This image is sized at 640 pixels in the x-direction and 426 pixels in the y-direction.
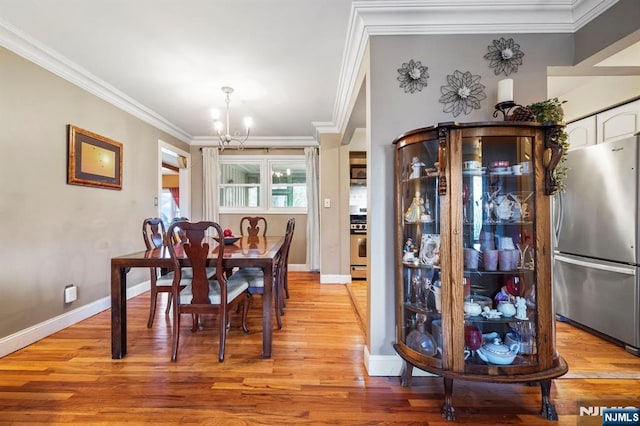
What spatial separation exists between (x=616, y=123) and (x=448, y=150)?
2.12 meters

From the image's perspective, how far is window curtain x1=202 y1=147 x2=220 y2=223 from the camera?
16.8 feet

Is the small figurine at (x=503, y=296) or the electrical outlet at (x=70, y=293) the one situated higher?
the small figurine at (x=503, y=296)

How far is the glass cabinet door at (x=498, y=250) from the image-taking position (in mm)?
1570

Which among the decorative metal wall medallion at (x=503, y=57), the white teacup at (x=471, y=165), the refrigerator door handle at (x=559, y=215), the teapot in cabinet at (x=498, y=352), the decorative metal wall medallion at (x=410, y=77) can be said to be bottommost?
the teapot in cabinet at (x=498, y=352)

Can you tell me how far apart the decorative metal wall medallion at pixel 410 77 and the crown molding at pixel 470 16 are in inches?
8.4

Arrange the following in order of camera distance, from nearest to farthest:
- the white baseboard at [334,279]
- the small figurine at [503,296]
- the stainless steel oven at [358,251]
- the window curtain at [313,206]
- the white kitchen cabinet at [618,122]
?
the small figurine at [503,296]
the white kitchen cabinet at [618,122]
the white baseboard at [334,279]
the stainless steel oven at [358,251]
the window curtain at [313,206]

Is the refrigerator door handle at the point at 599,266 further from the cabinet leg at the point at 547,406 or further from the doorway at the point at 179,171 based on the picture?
the doorway at the point at 179,171

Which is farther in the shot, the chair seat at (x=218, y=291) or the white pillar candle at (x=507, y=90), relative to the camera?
the chair seat at (x=218, y=291)

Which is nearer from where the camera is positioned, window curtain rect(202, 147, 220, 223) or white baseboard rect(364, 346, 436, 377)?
white baseboard rect(364, 346, 436, 377)

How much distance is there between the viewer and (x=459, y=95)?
6.30ft

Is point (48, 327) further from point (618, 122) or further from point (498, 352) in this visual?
point (618, 122)

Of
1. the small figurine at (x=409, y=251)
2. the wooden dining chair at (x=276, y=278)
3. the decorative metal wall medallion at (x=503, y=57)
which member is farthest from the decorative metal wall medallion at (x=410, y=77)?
the wooden dining chair at (x=276, y=278)

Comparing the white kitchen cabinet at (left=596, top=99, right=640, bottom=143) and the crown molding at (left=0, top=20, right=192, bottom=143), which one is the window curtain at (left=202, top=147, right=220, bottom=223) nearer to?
the crown molding at (left=0, top=20, right=192, bottom=143)

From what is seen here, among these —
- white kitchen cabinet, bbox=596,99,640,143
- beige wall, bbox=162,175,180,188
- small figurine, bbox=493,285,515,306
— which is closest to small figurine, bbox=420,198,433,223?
small figurine, bbox=493,285,515,306
